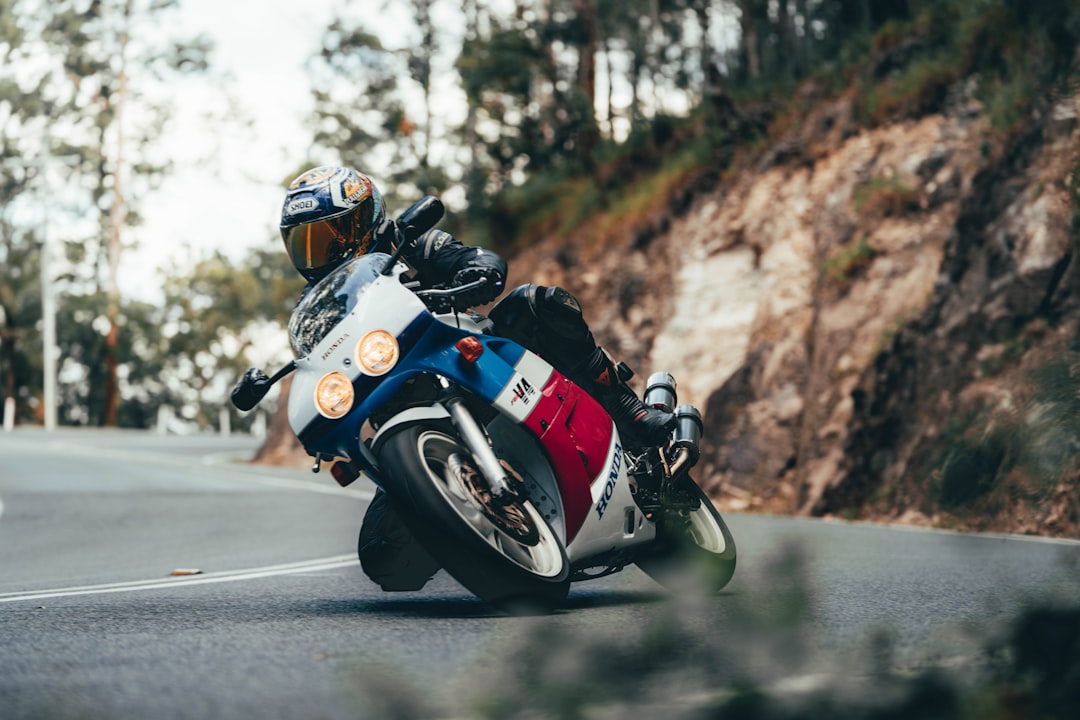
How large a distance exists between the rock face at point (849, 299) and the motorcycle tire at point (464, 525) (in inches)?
204

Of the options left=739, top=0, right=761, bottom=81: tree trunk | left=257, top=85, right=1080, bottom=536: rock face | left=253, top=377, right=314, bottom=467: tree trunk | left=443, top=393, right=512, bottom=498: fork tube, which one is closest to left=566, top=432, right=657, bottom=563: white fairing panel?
left=443, top=393, right=512, bottom=498: fork tube

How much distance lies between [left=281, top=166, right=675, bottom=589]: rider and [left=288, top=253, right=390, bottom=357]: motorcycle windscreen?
153mm

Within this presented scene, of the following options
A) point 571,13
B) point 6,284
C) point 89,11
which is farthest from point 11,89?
point 571,13

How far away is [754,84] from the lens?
1059 inches

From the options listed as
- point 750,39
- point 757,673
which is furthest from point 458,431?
point 750,39

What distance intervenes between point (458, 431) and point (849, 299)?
1329 cm

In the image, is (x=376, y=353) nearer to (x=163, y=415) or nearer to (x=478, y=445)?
(x=478, y=445)

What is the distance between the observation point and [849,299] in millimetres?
17484

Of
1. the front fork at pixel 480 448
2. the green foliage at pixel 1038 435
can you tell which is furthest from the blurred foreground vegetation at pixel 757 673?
the front fork at pixel 480 448

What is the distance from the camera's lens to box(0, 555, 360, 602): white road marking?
21.2 ft

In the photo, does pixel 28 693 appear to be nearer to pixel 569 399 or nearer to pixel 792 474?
pixel 569 399

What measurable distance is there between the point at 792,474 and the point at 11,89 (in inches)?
1892

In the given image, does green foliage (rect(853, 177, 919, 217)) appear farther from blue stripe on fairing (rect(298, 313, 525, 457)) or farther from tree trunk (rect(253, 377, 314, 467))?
tree trunk (rect(253, 377, 314, 467))

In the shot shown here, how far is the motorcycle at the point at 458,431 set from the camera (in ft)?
15.3
